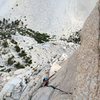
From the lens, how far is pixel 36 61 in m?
35.0

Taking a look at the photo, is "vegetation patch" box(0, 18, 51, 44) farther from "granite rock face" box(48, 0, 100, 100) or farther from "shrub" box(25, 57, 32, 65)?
"granite rock face" box(48, 0, 100, 100)

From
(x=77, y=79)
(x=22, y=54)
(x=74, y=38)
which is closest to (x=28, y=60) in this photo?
(x=22, y=54)

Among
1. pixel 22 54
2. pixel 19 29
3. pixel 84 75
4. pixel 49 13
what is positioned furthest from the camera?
pixel 49 13

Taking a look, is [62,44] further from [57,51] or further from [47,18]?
[47,18]

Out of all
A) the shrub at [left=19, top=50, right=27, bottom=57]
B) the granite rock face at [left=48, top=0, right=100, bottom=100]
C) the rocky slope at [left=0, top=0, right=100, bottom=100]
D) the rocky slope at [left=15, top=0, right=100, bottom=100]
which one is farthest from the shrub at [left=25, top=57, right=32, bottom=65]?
the granite rock face at [left=48, top=0, right=100, bottom=100]

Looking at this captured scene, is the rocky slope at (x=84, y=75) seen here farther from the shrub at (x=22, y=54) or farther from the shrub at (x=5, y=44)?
the shrub at (x=5, y=44)

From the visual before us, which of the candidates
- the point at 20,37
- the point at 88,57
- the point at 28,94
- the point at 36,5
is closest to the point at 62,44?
the point at 20,37

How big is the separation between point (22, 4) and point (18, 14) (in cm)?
308

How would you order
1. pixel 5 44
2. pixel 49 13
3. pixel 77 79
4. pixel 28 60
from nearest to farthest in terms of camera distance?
1. pixel 77 79
2. pixel 28 60
3. pixel 5 44
4. pixel 49 13

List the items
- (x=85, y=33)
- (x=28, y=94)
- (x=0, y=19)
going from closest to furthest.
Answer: (x=85, y=33) < (x=28, y=94) < (x=0, y=19)

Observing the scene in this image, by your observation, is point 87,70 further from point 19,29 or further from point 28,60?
point 19,29

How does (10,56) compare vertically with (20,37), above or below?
below

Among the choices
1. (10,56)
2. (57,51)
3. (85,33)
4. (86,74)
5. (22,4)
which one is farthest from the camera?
(22,4)

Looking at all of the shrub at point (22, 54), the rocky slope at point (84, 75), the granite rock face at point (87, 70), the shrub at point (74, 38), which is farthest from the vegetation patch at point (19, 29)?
the granite rock face at point (87, 70)
